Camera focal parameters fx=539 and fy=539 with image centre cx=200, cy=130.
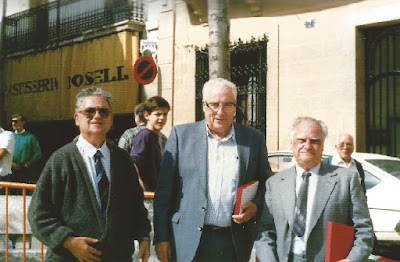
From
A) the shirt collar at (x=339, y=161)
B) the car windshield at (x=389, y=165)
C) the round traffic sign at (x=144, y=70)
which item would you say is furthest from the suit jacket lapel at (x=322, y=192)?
the round traffic sign at (x=144, y=70)

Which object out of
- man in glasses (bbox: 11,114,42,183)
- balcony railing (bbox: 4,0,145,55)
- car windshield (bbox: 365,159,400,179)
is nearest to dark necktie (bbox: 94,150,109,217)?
car windshield (bbox: 365,159,400,179)

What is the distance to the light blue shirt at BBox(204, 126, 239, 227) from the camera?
3414 mm

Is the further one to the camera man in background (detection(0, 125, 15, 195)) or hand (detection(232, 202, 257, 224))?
man in background (detection(0, 125, 15, 195))

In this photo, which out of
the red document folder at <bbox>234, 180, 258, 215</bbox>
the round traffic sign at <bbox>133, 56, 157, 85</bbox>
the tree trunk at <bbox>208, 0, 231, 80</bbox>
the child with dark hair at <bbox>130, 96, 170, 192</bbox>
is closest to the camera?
the red document folder at <bbox>234, 180, 258, 215</bbox>

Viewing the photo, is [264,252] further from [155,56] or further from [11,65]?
[11,65]

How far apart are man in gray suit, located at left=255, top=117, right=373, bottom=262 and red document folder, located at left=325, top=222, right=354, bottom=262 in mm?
38

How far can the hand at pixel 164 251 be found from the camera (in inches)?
135

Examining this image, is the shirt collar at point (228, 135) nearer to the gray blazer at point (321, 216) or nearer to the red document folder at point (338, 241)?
the gray blazer at point (321, 216)

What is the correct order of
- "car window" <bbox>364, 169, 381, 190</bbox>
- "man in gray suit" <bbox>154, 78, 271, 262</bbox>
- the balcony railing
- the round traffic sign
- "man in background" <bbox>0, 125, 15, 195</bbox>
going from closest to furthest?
"man in gray suit" <bbox>154, 78, 271, 262</bbox>, "car window" <bbox>364, 169, 381, 190</bbox>, "man in background" <bbox>0, 125, 15, 195</bbox>, the round traffic sign, the balcony railing

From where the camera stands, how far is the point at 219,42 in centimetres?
684

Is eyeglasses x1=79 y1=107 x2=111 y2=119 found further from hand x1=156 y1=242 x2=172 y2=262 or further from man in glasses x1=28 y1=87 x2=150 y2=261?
hand x1=156 y1=242 x2=172 y2=262

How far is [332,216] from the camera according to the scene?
307cm

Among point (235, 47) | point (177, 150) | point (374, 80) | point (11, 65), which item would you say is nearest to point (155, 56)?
point (235, 47)

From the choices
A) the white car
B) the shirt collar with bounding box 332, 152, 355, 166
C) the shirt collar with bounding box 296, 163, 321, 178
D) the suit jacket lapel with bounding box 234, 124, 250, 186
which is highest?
the suit jacket lapel with bounding box 234, 124, 250, 186
